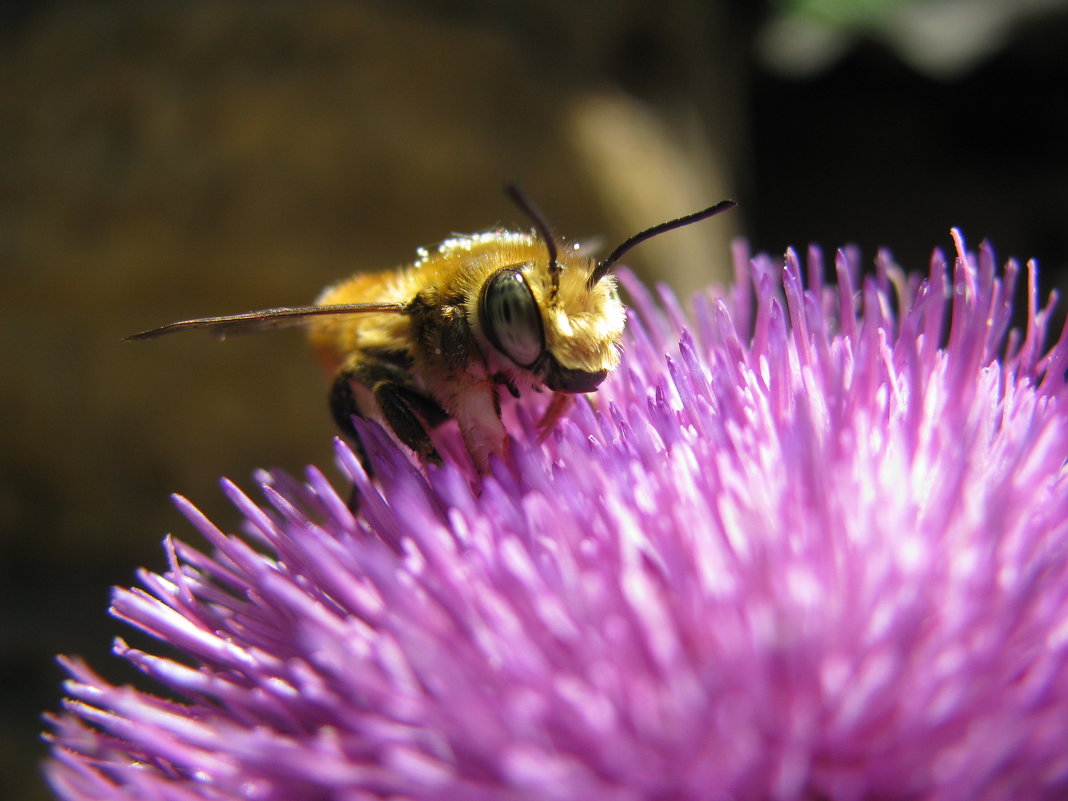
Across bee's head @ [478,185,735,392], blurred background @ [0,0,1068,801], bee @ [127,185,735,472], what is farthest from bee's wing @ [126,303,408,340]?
blurred background @ [0,0,1068,801]

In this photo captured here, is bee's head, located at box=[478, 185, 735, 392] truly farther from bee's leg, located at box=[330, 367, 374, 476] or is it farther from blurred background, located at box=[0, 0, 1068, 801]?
blurred background, located at box=[0, 0, 1068, 801]

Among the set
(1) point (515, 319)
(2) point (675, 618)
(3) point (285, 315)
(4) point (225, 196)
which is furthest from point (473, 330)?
(4) point (225, 196)

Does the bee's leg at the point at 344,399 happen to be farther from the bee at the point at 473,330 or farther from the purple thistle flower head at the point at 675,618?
the purple thistle flower head at the point at 675,618

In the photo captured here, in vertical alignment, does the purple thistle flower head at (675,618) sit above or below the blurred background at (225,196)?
below

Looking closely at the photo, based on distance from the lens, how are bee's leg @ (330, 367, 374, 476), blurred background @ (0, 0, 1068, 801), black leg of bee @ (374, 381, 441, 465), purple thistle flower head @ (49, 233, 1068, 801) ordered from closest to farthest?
1. purple thistle flower head @ (49, 233, 1068, 801)
2. black leg of bee @ (374, 381, 441, 465)
3. bee's leg @ (330, 367, 374, 476)
4. blurred background @ (0, 0, 1068, 801)

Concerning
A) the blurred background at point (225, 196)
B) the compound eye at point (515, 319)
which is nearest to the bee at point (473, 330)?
the compound eye at point (515, 319)

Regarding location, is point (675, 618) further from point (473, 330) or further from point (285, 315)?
point (285, 315)

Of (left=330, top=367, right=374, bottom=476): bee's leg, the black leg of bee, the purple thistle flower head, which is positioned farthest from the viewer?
(left=330, top=367, right=374, bottom=476): bee's leg
